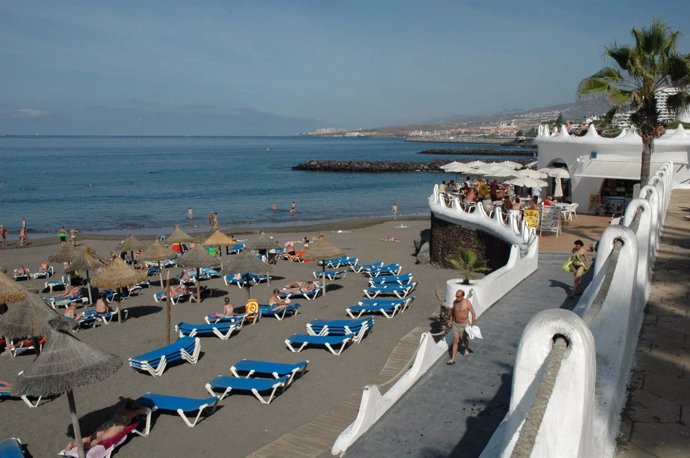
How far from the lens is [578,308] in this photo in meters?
6.17

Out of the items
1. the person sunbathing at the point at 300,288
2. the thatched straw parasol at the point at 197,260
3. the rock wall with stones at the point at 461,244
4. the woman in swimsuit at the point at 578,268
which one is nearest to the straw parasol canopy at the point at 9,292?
the thatched straw parasol at the point at 197,260

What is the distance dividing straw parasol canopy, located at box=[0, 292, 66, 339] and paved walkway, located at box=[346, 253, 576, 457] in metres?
7.41

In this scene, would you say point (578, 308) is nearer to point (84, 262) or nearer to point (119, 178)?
point (84, 262)

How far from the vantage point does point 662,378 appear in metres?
4.87

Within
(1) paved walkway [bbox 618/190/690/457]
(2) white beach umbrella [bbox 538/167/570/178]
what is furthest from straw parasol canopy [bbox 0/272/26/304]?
(2) white beach umbrella [bbox 538/167/570/178]

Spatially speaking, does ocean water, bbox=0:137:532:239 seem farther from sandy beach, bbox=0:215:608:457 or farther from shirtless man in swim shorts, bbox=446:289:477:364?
shirtless man in swim shorts, bbox=446:289:477:364

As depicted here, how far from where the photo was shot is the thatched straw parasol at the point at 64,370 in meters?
7.66

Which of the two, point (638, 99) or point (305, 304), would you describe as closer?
point (638, 99)

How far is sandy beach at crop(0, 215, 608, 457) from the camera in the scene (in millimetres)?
8992

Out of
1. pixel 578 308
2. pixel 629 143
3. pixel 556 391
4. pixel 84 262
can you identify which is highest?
pixel 629 143

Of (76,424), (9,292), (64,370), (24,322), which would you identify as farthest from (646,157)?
(9,292)

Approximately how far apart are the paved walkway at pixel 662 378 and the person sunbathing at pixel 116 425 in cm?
753

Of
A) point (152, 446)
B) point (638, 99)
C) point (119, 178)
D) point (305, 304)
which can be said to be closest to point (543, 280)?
point (638, 99)

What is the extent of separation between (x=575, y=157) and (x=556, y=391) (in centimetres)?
2020
